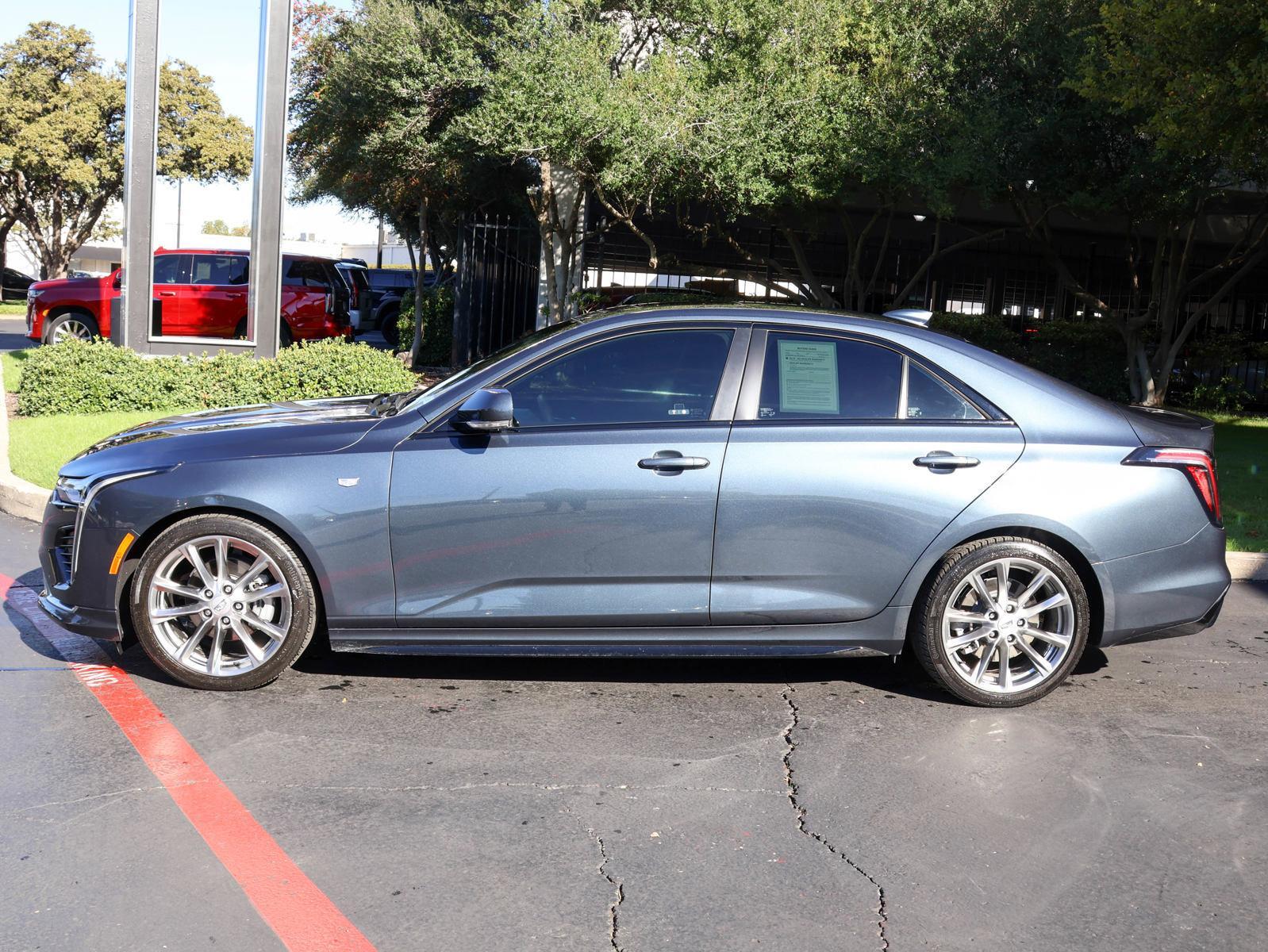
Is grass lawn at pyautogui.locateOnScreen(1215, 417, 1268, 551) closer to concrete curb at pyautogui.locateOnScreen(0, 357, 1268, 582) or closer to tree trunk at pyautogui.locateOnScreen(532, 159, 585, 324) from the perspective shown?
concrete curb at pyautogui.locateOnScreen(0, 357, 1268, 582)

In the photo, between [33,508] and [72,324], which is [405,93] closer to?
[33,508]

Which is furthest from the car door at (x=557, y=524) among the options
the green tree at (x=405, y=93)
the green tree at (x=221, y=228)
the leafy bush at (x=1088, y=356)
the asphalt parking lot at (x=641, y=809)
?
the green tree at (x=221, y=228)

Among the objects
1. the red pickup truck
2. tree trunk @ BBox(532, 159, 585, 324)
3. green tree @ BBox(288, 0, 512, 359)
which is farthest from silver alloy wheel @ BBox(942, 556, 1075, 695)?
the red pickup truck

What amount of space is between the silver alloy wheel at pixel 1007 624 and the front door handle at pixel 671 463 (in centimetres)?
122

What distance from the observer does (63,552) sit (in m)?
5.11

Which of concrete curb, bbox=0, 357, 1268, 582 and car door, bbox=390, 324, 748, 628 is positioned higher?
car door, bbox=390, 324, 748, 628

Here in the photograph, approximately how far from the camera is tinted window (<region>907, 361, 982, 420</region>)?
5117 mm

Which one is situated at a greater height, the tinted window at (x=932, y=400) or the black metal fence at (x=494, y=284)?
the black metal fence at (x=494, y=284)

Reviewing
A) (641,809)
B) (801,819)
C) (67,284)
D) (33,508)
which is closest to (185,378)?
(33,508)

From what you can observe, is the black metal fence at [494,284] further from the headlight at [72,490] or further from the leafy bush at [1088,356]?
the headlight at [72,490]

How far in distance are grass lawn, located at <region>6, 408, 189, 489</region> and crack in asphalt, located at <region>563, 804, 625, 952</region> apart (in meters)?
6.23

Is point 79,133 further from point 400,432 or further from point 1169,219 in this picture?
point 400,432

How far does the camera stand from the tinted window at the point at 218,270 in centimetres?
1928

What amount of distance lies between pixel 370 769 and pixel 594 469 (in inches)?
56.4
